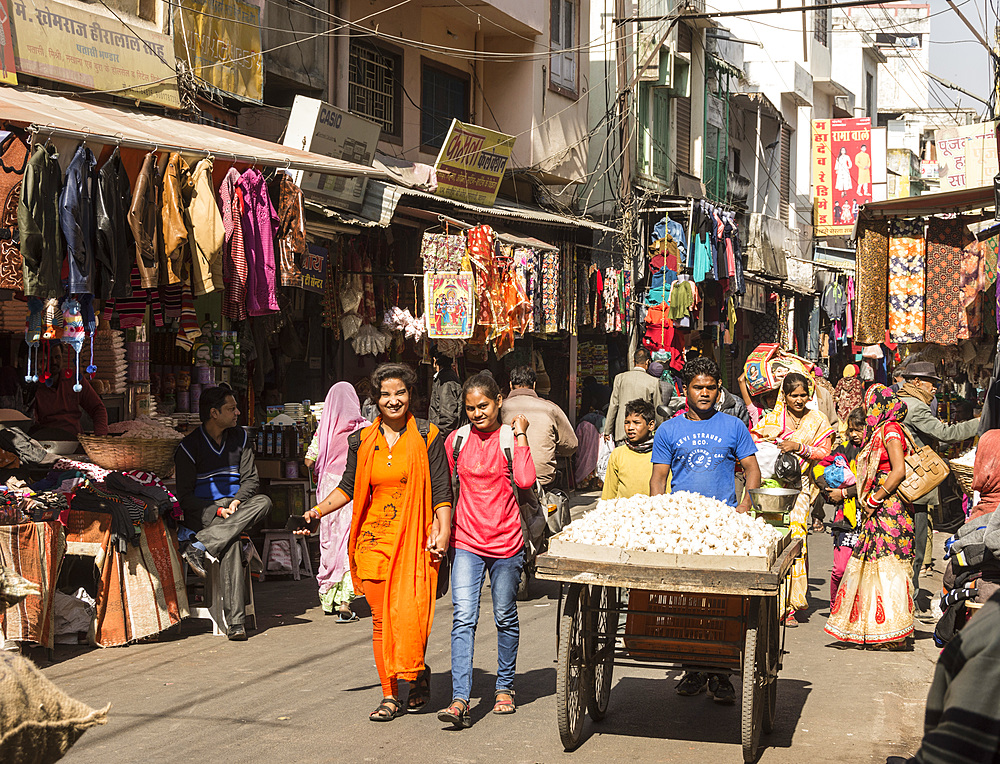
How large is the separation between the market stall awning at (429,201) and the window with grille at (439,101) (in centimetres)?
135

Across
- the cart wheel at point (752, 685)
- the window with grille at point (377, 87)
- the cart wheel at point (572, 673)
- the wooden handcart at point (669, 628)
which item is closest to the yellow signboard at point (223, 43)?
the window with grille at point (377, 87)

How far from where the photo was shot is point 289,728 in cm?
620

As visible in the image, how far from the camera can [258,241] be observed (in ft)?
31.7

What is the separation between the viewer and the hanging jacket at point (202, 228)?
8883mm

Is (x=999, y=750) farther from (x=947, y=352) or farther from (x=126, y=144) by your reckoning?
(x=947, y=352)

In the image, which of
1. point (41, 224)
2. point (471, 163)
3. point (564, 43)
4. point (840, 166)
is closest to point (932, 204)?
point (471, 163)

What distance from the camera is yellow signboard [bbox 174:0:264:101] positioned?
11.4 metres

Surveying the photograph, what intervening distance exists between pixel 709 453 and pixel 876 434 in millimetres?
2162

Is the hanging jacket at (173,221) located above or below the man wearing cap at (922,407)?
above

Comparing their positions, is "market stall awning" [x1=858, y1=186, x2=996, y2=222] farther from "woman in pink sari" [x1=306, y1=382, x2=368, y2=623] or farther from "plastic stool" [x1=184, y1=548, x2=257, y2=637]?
"plastic stool" [x1=184, y1=548, x2=257, y2=637]

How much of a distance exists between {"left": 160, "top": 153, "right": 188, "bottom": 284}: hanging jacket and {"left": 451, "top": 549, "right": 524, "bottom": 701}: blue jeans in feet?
11.8

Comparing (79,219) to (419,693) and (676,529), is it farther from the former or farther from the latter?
(676,529)

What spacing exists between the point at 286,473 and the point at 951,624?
7.23m

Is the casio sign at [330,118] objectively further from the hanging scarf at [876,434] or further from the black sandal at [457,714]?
the black sandal at [457,714]
